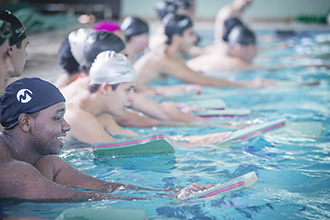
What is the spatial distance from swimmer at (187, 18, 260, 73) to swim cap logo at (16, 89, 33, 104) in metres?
6.37

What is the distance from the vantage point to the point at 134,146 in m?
4.42

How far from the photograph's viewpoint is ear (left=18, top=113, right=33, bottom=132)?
3.06 meters

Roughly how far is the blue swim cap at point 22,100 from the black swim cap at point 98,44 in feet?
5.52

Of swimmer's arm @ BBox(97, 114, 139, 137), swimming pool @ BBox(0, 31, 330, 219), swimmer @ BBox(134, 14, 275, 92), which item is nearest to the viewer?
swimming pool @ BBox(0, 31, 330, 219)

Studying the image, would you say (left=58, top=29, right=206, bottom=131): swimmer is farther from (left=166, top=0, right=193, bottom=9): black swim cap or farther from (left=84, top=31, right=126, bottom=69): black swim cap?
(left=166, top=0, right=193, bottom=9): black swim cap

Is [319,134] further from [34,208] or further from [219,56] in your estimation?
[219,56]

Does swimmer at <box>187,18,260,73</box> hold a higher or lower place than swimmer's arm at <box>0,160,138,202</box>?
lower

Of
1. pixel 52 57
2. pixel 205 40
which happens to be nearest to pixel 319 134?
pixel 52 57

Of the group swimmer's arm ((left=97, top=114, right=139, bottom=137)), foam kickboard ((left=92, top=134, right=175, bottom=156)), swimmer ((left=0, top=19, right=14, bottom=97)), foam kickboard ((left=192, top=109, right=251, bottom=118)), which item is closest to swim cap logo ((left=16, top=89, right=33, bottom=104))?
swimmer ((left=0, top=19, right=14, bottom=97))

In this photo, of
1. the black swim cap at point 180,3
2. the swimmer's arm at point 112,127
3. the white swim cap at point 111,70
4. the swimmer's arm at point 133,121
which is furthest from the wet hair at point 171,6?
the white swim cap at point 111,70

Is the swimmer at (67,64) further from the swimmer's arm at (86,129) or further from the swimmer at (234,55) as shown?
the swimmer at (234,55)

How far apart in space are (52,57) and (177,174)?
579 cm

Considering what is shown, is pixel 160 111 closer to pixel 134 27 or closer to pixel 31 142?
pixel 134 27

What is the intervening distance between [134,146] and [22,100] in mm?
1503
